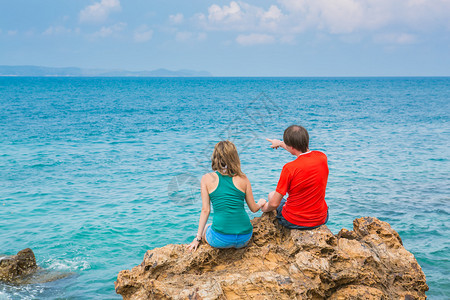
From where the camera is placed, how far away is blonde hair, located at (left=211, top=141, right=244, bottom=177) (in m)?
4.45

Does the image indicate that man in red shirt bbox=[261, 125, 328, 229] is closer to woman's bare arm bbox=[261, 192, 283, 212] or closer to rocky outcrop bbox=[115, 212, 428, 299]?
woman's bare arm bbox=[261, 192, 283, 212]

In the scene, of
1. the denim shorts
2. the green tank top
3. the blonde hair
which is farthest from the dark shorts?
the blonde hair

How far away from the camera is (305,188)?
16.0 ft

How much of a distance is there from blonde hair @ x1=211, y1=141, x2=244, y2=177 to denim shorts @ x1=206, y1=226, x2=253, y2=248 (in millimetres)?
721

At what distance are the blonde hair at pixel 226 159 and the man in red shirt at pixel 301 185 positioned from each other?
659 mm

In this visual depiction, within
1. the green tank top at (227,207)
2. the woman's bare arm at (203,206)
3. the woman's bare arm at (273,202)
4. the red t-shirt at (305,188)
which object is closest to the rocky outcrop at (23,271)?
the woman's bare arm at (203,206)

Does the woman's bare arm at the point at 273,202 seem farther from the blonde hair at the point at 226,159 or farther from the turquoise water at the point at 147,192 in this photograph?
the turquoise water at the point at 147,192

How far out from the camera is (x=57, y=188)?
13148 millimetres

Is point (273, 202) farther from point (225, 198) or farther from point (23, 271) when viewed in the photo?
point (23, 271)

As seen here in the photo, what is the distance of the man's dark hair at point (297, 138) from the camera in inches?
187

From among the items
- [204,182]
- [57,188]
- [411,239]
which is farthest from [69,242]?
[411,239]

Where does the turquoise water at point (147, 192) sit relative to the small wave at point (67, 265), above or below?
above

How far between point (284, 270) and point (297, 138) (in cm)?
148

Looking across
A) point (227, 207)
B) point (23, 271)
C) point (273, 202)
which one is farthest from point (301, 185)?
point (23, 271)
